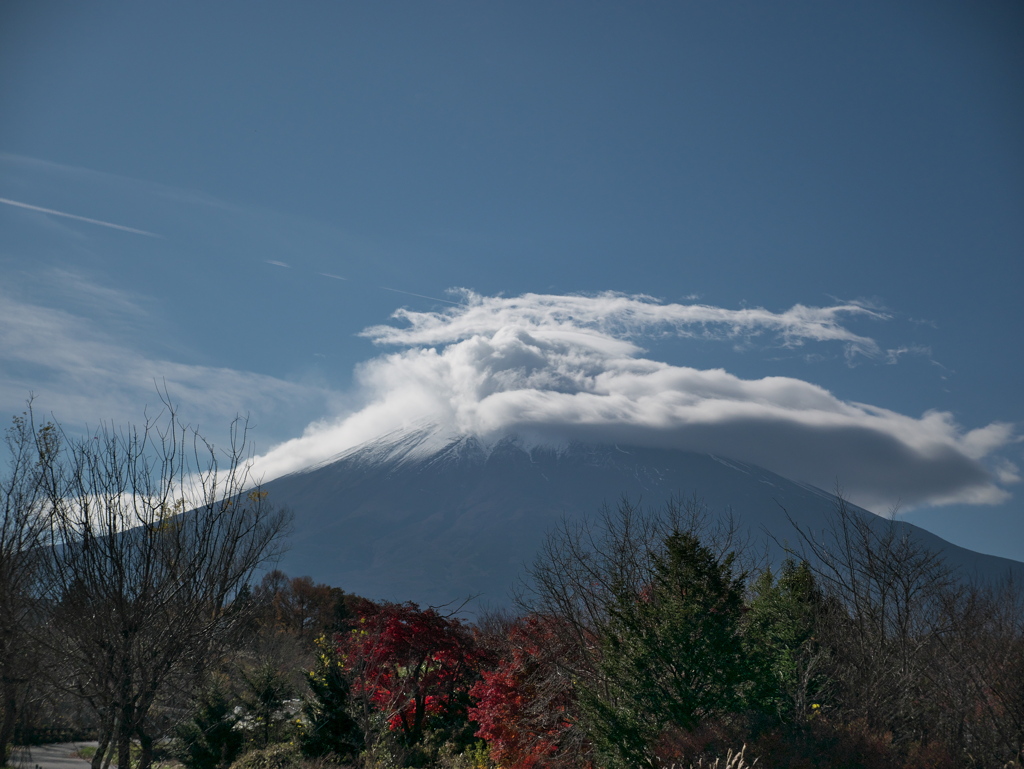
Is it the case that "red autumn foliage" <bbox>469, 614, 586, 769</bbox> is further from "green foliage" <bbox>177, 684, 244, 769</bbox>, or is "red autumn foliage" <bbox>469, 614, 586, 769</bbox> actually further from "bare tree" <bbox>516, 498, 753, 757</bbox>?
"green foliage" <bbox>177, 684, 244, 769</bbox>

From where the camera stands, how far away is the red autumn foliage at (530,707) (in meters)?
15.6

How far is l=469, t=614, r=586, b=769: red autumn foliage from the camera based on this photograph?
15.6m

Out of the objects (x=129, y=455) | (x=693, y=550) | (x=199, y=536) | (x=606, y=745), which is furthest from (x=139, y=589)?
(x=693, y=550)

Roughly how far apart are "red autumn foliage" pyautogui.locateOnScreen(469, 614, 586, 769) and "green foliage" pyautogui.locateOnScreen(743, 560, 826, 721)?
433 cm

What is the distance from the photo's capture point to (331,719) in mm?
19578

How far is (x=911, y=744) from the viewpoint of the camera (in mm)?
11977

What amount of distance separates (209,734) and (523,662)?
418 inches

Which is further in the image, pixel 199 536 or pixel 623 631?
pixel 623 631

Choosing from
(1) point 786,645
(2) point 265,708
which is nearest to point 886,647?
(1) point 786,645

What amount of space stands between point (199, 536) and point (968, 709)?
517 inches

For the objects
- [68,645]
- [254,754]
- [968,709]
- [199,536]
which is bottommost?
[254,754]

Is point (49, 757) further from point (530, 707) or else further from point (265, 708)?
point (530, 707)

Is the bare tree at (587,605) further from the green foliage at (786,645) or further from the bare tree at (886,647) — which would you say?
the bare tree at (886,647)

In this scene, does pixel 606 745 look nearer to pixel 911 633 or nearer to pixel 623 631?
pixel 623 631
